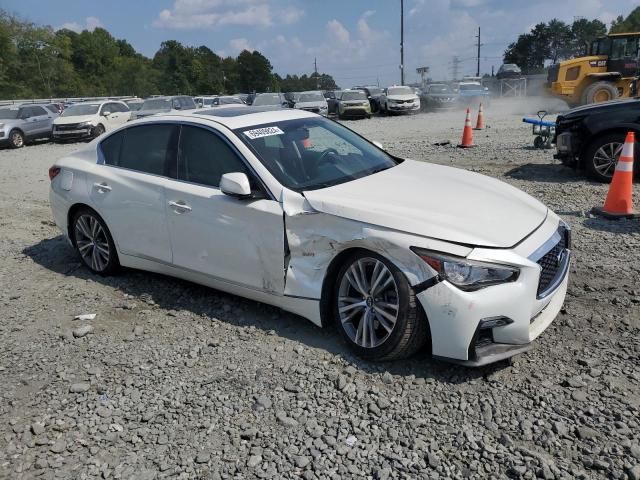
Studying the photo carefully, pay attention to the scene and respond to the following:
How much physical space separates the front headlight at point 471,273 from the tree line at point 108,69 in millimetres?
65620

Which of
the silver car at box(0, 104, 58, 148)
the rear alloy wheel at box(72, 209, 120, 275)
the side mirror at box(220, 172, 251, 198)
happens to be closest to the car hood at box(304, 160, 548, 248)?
the side mirror at box(220, 172, 251, 198)

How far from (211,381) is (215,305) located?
1158 mm

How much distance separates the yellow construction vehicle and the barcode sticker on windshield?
2106 cm

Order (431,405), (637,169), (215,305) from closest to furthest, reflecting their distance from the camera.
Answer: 1. (431,405)
2. (215,305)
3. (637,169)

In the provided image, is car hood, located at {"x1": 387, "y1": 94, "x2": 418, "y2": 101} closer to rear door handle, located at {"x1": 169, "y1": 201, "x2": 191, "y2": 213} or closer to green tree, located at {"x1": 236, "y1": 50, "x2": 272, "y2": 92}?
rear door handle, located at {"x1": 169, "y1": 201, "x2": 191, "y2": 213}

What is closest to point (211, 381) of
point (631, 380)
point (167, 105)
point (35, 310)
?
point (35, 310)

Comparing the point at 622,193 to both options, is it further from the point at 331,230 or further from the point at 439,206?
the point at 331,230

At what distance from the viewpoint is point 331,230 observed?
11.9 feet

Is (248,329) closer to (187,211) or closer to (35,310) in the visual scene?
(187,211)

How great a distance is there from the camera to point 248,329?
4.20 m

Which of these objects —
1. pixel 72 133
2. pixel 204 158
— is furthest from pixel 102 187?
pixel 72 133

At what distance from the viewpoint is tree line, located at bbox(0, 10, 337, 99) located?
201 feet

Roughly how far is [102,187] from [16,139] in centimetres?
1940

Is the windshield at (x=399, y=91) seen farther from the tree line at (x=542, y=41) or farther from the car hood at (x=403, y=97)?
the tree line at (x=542, y=41)
